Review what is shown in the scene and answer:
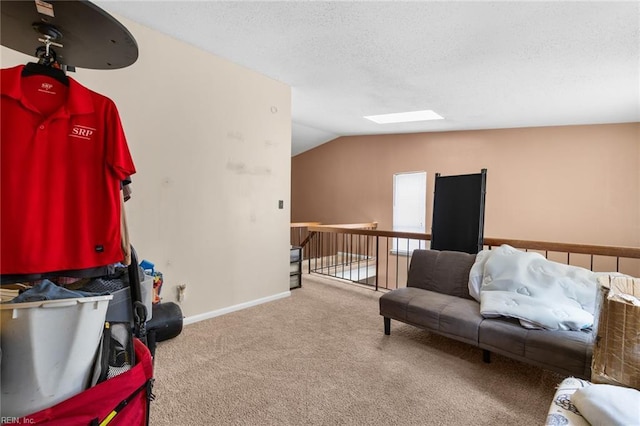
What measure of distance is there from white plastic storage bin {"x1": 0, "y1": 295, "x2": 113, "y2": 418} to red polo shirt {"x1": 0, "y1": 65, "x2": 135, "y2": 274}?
0.50 metres

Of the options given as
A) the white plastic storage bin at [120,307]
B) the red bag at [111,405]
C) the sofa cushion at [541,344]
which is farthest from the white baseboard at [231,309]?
the sofa cushion at [541,344]

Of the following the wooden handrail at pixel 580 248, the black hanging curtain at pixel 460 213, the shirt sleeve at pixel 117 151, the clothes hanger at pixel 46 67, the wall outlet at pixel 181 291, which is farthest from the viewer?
the black hanging curtain at pixel 460 213

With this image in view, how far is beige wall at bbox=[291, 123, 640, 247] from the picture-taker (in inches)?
180

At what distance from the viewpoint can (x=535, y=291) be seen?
222 centimetres

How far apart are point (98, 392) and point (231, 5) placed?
250 cm

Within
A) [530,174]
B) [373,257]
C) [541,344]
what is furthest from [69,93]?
[373,257]

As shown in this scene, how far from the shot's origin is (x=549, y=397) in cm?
192

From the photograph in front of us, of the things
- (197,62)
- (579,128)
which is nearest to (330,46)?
(197,62)

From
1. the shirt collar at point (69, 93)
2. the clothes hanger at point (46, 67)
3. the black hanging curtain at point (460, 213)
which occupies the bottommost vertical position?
the black hanging curtain at point (460, 213)

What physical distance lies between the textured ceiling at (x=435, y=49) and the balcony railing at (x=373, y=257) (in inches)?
72.6

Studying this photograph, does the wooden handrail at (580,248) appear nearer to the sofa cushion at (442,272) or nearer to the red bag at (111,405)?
the sofa cushion at (442,272)

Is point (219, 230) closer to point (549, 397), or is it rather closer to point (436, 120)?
point (549, 397)

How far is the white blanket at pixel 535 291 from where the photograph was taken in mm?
2027

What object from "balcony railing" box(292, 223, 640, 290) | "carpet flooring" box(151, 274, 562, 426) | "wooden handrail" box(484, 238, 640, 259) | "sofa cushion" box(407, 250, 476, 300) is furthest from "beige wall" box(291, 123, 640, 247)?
"carpet flooring" box(151, 274, 562, 426)
